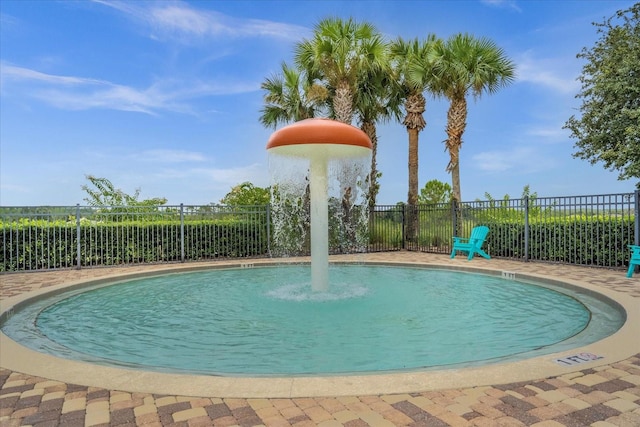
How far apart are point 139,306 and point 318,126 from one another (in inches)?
159

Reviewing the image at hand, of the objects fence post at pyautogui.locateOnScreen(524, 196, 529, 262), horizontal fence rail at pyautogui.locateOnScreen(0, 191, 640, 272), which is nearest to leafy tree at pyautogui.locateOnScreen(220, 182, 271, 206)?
horizontal fence rail at pyautogui.locateOnScreen(0, 191, 640, 272)

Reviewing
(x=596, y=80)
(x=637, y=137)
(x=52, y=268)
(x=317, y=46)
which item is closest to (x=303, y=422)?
(x=52, y=268)

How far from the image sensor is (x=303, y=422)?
8.79 feet

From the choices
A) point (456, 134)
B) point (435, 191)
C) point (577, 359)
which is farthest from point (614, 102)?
point (577, 359)

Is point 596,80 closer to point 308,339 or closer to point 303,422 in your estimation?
point 308,339

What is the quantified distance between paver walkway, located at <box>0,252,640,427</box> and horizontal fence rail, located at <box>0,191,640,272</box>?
8.88 meters

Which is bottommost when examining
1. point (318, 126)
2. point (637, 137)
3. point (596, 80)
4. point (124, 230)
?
point (124, 230)

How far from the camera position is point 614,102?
17.9m

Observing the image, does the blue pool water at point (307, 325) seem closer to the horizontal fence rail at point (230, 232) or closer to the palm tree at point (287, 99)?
the horizontal fence rail at point (230, 232)

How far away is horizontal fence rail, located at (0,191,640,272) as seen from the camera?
11078 mm

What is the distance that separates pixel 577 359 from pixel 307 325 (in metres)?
2.84

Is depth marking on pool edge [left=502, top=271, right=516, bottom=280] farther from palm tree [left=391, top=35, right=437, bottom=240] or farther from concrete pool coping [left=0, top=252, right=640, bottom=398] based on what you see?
palm tree [left=391, top=35, right=437, bottom=240]

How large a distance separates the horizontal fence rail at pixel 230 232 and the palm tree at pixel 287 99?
23.3 ft

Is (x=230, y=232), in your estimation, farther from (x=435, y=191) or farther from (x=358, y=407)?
(x=435, y=191)
